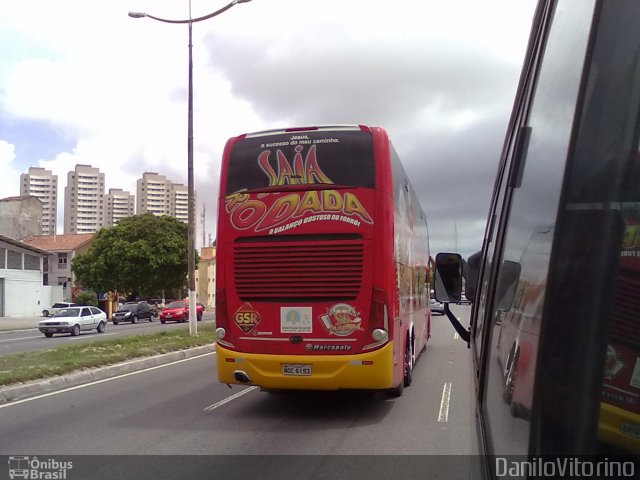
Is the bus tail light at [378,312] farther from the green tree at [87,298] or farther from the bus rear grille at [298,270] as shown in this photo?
the green tree at [87,298]

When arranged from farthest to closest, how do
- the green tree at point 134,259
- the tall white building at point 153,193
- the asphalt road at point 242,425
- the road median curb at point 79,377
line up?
the tall white building at point 153,193 → the green tree at point 134,259 → the road median curb at point 79,377 → the asphalt road at point 242,425

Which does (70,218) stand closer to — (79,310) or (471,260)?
(79,310)

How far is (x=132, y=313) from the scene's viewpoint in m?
44.8

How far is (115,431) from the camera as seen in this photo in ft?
22.5

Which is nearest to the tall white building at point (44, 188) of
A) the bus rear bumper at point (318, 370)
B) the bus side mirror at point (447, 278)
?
the bus rear bumper at point (318, 370)

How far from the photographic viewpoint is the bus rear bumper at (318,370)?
724cm

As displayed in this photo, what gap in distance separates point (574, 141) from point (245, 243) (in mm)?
6908

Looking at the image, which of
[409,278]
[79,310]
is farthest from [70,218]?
[409,278]

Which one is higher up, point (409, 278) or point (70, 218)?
point (70, 218)

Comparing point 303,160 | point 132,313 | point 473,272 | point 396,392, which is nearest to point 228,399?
point 396,392

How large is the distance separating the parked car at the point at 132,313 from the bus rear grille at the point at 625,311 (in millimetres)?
45676

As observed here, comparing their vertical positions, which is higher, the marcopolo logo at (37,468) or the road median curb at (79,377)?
the marcopolo logo at (37,468)

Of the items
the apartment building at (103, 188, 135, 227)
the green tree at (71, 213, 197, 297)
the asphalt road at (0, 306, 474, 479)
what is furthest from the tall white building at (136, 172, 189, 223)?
the asphalt road at (0, 306, 474, 479)

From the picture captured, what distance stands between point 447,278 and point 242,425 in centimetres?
404
